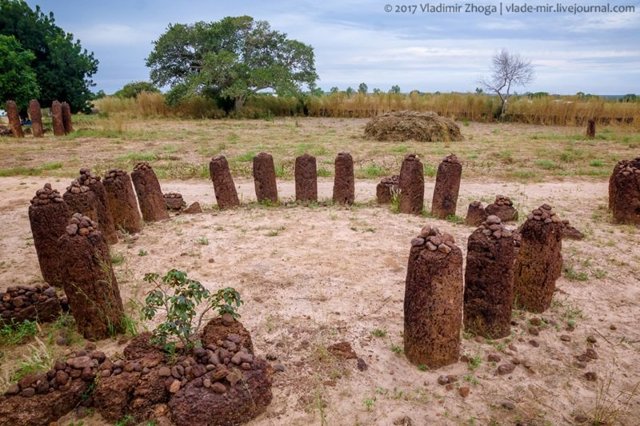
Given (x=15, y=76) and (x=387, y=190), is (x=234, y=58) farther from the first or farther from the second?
(x=387, y=190)

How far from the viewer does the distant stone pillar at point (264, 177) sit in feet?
27.3

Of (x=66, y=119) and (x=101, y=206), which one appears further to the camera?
(x=66, y=119)

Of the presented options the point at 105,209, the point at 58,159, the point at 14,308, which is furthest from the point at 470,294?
the point at 58,159

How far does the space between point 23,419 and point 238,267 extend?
2891 mm

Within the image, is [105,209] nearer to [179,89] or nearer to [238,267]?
[238,267]

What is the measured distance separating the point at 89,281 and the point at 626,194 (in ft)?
24.3

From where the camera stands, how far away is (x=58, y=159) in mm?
13594

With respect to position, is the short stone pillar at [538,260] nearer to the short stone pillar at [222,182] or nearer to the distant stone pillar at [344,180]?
the distant stone pillar at [344,180]

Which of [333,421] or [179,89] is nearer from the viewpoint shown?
[333,421]

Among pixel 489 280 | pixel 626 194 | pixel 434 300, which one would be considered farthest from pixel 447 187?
pixel 434 300

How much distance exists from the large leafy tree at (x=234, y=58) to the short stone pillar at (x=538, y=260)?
21.4 m

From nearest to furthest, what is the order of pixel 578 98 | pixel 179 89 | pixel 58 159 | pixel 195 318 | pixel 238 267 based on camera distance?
pixel 195 318
pixel 238 267
pixel 58 159
pixel 578 98
pixel 179 89

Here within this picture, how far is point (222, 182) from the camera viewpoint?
8.14 m

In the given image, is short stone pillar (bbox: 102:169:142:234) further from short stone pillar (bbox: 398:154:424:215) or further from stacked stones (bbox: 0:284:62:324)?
short stone pillar (bbox: 398:154:424:215)
